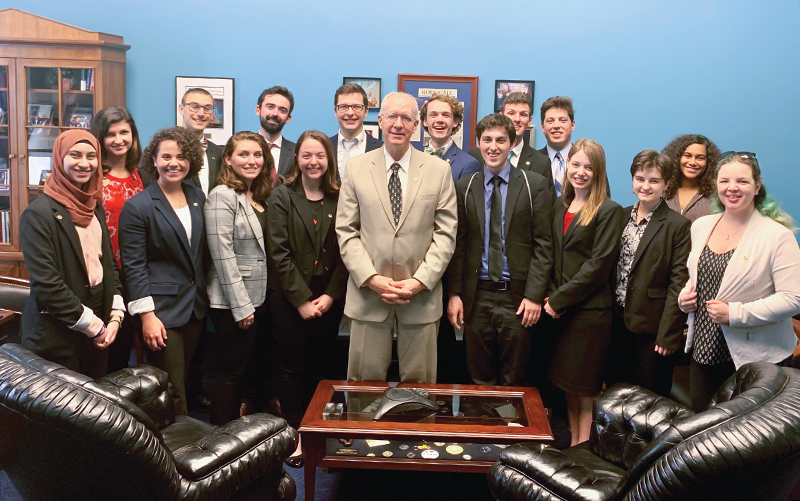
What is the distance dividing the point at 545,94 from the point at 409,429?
3.44 m

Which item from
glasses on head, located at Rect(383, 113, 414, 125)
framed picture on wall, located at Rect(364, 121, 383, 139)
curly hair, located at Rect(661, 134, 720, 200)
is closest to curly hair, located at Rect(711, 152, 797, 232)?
curly hair, located at Rect(661, 134, 720, 200)

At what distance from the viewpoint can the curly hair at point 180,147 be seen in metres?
2.87

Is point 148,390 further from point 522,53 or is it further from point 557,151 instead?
point 522,53

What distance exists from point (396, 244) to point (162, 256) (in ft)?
3.55

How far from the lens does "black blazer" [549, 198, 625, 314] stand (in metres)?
2.91

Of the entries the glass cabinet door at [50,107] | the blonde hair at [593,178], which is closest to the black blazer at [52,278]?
the blonde hair at [593,178]

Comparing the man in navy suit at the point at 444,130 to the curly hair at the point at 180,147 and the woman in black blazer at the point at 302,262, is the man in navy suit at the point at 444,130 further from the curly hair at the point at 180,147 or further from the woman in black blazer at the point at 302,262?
→ the curly hair at the point at 180,147

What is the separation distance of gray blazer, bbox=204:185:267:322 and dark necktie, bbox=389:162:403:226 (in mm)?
676

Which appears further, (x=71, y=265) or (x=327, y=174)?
(x=327, y=174)

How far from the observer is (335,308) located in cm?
329

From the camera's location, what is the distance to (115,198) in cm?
302

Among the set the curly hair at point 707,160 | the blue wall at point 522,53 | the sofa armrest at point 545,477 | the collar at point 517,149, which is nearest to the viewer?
the sofa armrest at point 545,477

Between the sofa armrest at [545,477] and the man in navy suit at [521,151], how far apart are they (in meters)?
1.66

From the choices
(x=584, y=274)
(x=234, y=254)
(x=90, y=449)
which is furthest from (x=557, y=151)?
(x=90, y=449)
